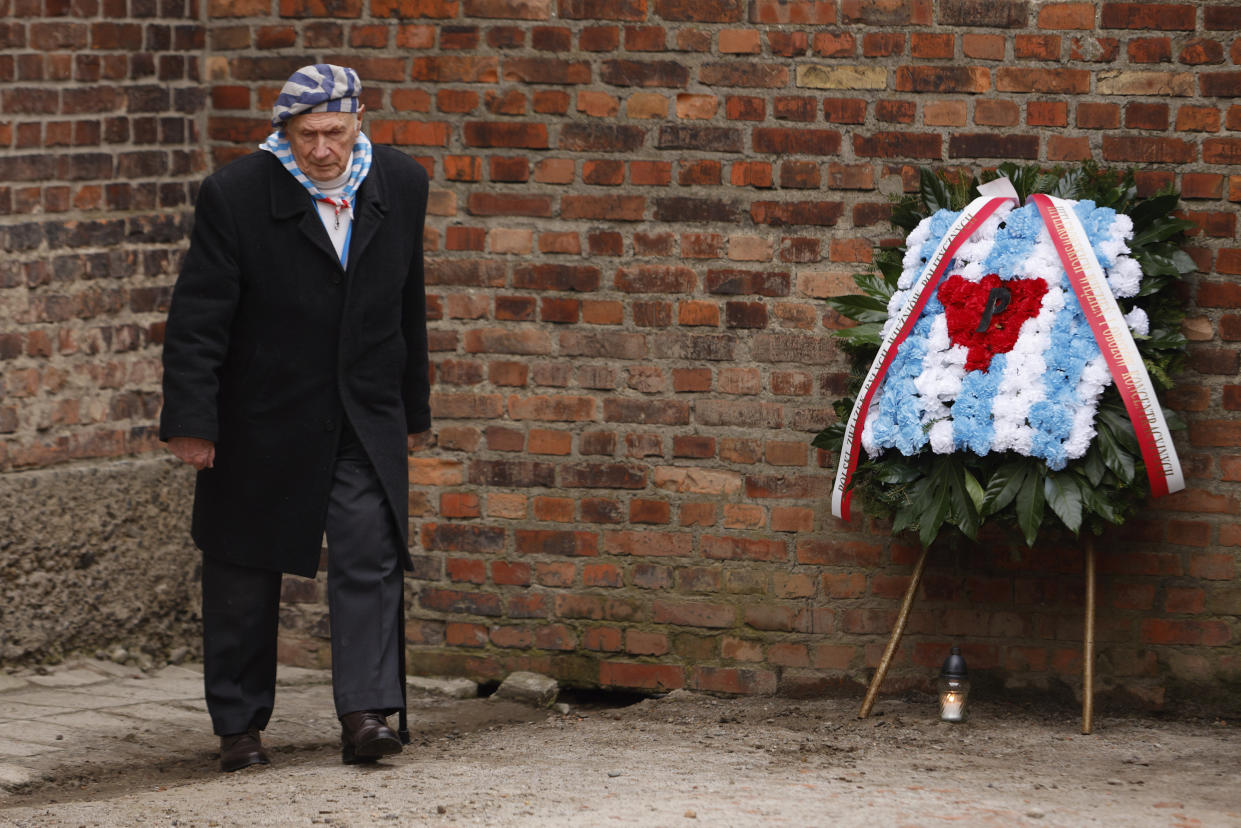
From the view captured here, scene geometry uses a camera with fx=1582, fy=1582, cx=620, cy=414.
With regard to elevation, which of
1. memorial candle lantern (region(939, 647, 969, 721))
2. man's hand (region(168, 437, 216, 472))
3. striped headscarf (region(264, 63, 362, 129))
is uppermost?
striped headscarf (region(264, 63, 362, 129))

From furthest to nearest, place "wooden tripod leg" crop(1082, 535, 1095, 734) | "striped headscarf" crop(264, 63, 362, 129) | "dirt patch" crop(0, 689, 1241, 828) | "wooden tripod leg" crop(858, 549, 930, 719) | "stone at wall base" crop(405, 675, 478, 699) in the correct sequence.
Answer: "stone at wall base" crop(405, 675, 478, 699), "wooden tripod leg" crop(858, 549, 930, 719), "wooden tripod leg" crop(1082, 535, 1095, 734), "striped headscarf" crop(264, 63, 362, 129), "dirt patch" crop(0, 689, 1241, 828)

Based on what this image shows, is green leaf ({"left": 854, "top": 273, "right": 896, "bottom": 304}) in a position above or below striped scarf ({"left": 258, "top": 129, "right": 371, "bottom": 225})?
below

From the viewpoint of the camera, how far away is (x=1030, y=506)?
4266mm

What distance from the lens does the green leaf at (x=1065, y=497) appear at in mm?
4195

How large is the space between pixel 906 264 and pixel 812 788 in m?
1.57

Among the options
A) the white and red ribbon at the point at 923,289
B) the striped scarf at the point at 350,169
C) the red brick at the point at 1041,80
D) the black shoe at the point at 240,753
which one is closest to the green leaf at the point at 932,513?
the white and red ribbon at the point at 923,289

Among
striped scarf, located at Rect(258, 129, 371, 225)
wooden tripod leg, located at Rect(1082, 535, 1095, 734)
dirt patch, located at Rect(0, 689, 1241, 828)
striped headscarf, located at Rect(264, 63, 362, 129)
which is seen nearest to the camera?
dirt patch, located at Rect(0, 689, 1241, 828)

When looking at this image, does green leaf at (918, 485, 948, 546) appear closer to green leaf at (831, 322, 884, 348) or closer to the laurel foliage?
the laurel foliage

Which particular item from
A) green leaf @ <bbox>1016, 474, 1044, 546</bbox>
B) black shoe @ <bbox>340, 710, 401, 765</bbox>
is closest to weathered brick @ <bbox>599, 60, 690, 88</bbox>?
green leaf @ <bbox>1016, 474, 1044, 546</bbox>

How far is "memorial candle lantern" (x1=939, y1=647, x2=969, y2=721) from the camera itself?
4570 mm

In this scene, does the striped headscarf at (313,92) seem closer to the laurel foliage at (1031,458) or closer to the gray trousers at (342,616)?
the gray trousers at (342,616)

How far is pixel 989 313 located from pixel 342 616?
1.94m

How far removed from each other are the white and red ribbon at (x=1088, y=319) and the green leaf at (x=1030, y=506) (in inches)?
11.4

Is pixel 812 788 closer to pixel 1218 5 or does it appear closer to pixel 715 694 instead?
pixel 715 694
